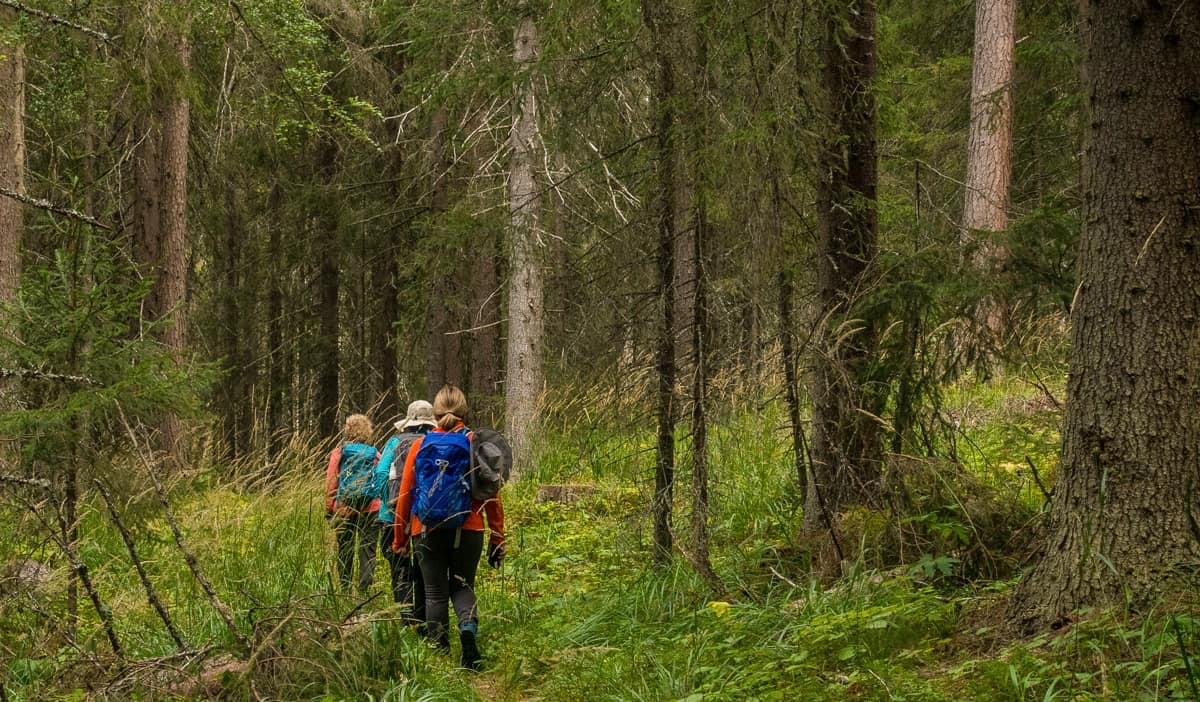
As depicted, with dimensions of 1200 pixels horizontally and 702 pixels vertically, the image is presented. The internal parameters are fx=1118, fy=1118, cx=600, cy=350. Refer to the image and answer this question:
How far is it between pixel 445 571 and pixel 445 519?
1.67ft

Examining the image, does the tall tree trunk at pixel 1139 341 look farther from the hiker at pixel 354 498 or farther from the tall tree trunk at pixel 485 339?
the tall tree trunk at pixel 485 339

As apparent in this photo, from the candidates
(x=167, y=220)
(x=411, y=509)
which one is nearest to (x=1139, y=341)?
(x=411, y=509)

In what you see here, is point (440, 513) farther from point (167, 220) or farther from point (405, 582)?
point (167, 220)

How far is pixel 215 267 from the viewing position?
25938 millimetres

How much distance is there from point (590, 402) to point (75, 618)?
7.16 meters

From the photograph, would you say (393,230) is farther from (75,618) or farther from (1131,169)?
(1131,169)

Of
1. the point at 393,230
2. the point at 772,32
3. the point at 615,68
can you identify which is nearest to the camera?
the point at 772,32

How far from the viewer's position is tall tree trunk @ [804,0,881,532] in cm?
661

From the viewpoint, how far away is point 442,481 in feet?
21.3

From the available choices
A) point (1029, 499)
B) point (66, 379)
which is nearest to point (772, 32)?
point (1029, 499)

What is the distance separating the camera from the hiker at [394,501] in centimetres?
694

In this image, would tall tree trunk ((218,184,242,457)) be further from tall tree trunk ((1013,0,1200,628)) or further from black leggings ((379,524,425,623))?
tall tree trunk ((1013,0,1200,628))

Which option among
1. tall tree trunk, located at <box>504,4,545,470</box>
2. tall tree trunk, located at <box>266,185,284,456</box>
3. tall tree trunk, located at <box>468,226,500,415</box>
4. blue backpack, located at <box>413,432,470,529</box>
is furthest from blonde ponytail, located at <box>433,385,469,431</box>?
tall tree trunk, located at <box>266,185,284,456</box>

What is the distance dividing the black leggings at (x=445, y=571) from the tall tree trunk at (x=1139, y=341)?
324 centimetres
